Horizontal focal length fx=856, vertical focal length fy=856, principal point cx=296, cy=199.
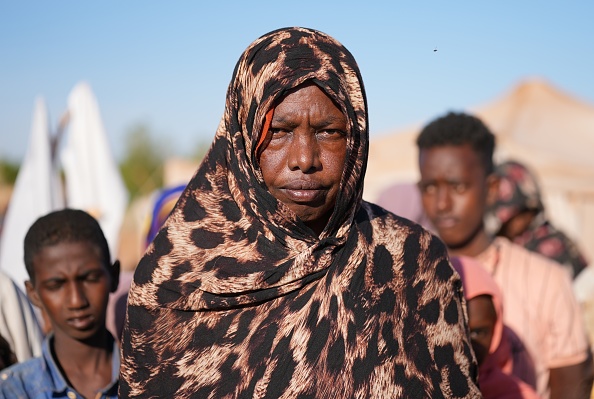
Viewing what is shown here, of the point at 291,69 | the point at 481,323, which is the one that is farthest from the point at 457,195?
the point at 291,69

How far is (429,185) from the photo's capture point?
4562 mm

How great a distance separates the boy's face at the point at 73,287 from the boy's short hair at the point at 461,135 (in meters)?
1.87

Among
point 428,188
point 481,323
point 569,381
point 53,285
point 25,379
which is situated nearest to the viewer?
point 25,379

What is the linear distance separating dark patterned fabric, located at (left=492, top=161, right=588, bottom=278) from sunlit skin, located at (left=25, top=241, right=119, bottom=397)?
433 cm

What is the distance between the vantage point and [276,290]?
2.72 m

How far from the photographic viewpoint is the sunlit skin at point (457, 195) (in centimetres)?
443

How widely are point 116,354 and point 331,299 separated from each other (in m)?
1.28

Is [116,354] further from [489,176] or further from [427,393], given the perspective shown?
[489,176]

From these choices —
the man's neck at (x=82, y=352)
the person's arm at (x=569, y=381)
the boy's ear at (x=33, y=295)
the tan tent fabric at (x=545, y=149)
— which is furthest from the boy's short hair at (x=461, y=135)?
the tan tent fabric at (x=545, y=149)

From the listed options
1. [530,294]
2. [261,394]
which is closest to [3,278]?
[261,394]

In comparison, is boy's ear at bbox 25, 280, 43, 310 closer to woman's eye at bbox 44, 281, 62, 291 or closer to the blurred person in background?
woman's eye at bbox 44, 281, 62, 291

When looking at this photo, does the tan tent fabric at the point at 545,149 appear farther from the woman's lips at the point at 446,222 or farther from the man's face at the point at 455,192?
the woman's lips at the point at 446,222

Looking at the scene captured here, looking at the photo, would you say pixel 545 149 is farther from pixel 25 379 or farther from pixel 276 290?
pixel 276 290

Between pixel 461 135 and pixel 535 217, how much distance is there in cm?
325
